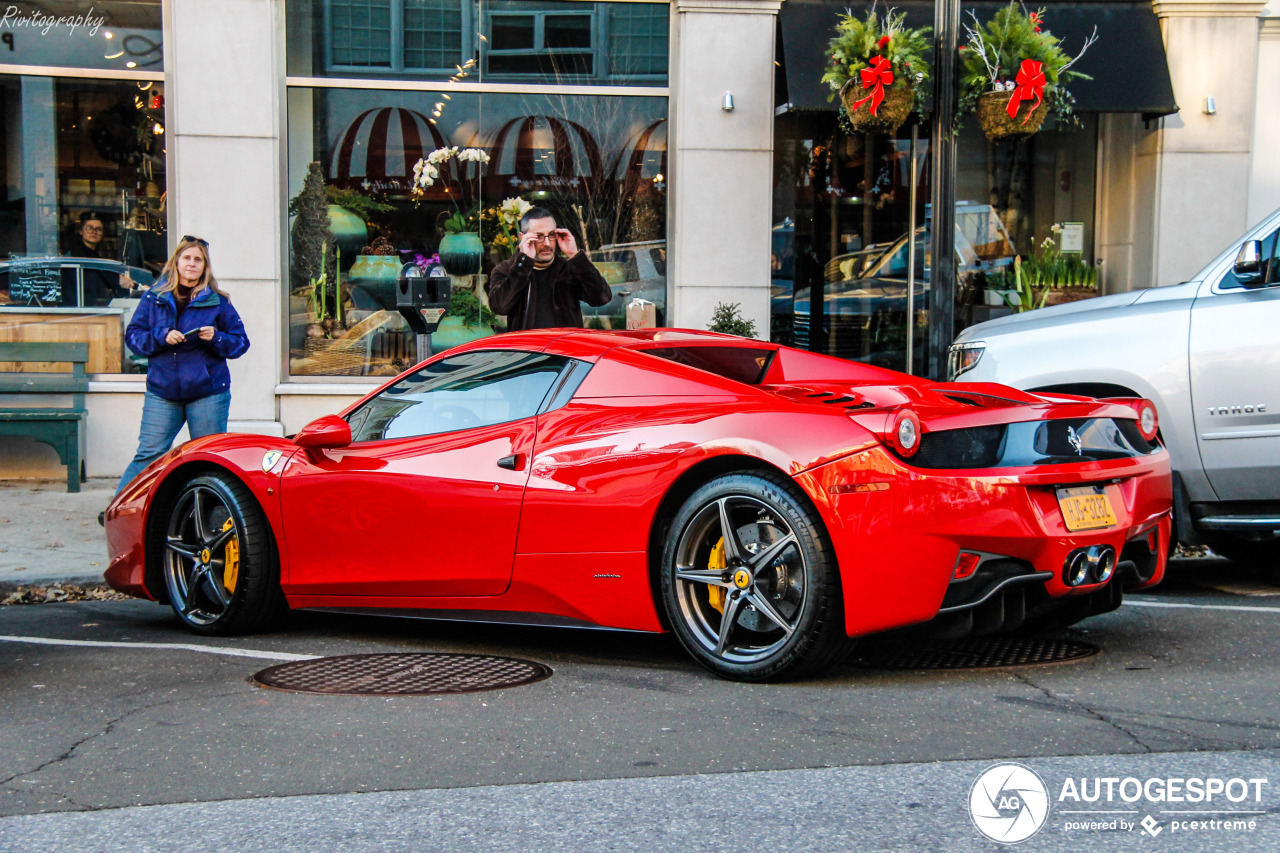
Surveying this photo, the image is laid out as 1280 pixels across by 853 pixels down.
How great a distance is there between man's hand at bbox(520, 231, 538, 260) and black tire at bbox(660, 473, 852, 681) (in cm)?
396

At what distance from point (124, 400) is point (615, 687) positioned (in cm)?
778

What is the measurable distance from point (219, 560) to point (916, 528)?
10.6 ft

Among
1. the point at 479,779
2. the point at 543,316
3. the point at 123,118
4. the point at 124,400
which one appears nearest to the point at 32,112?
the point at 123,118

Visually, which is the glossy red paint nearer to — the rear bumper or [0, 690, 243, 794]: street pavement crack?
the rear bumper

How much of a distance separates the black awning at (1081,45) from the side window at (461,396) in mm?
5949

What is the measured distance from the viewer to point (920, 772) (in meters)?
3.70

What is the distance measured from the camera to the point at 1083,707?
4.35 metres

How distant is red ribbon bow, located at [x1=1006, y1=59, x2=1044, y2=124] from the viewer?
9.46 meters

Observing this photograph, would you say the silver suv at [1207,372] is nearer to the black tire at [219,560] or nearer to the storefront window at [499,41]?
the black tire at [219,560]

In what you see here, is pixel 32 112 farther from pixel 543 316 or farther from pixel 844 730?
pixel 844 730

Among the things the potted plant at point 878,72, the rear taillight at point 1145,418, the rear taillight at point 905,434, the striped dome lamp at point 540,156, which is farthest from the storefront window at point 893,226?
the rear taillight at point 905,434

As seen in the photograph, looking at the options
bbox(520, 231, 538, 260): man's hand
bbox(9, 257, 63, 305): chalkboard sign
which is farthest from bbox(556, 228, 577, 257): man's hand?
bbox(9, 257, 63, 305): chalkboard sign

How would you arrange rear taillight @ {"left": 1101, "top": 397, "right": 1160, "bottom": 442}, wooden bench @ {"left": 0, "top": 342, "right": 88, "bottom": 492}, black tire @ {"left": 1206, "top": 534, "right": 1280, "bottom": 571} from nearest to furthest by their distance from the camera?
rear taillight @ {"left": 1101, "top": 397, "right": 1160, "bottom": 442}
black tire @ {"left": 1206, "top": 534, "right": 1280, "bottom": 571}
wooden bench @ {"left": 0, "top": 342, "right": 88, "bottom": 492}

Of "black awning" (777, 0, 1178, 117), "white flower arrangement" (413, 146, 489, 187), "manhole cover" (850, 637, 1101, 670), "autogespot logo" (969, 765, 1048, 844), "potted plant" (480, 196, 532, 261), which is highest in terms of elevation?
"black awning" (777, 0, 1178, 117)
